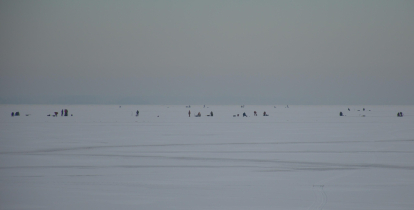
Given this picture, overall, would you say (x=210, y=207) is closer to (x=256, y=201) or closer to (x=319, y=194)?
(x=256, y=201)

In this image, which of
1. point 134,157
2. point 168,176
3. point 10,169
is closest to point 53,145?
point 134,157

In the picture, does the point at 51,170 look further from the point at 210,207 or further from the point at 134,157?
the point at 210,207

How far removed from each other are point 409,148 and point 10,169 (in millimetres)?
15054

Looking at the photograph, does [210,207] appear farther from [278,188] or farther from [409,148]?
[409,148]

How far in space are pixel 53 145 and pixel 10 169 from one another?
27.3 feet

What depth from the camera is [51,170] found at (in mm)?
13789

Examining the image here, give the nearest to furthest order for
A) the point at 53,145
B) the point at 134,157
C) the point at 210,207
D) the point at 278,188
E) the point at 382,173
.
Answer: the point at 210,207 → the point at 278,188 → the point at 382,173 → the point at 134,157 → the point at 53,145

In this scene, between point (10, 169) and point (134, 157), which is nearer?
point (10, 169)

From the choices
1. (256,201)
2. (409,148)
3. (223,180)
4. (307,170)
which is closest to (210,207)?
(256,201)

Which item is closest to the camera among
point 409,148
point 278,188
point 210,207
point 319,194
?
point 210,207

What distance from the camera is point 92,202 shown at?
9.34 meters

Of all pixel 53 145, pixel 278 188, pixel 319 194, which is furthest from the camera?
pixel 53 145

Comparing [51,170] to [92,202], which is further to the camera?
[51,170]

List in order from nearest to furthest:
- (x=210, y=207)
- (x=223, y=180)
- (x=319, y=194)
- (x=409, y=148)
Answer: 1. (x=210, y=207)
2. (x=319, y=194)
3. (x=223, y=180)
4. (x=409, y=148)
